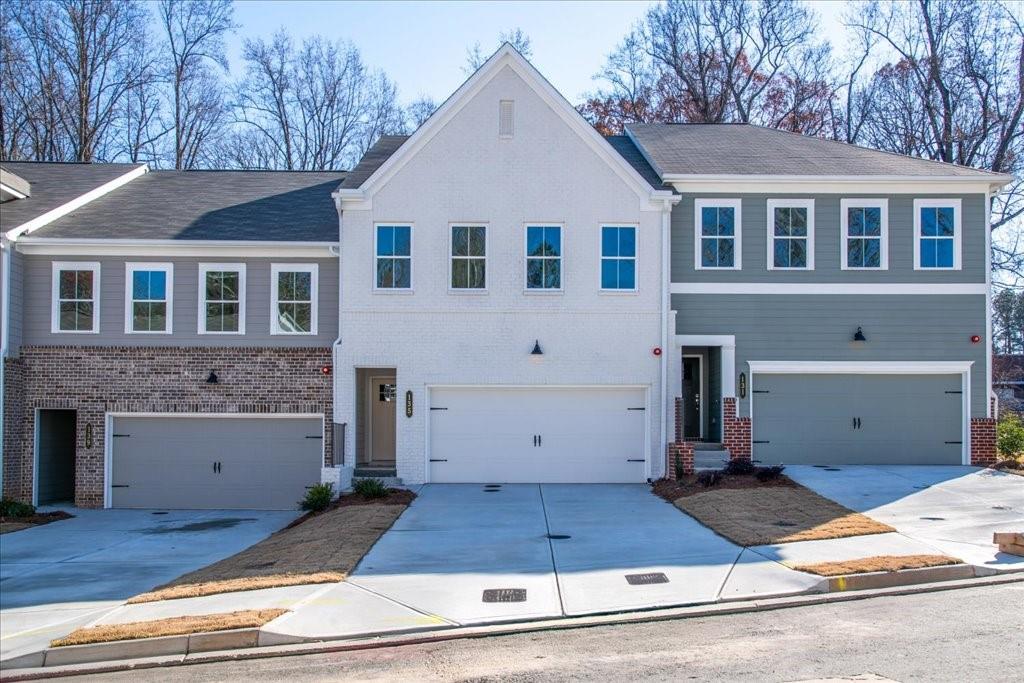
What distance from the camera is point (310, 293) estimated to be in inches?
822

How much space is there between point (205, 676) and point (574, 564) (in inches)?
212

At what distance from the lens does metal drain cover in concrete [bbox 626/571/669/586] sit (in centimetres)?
1130

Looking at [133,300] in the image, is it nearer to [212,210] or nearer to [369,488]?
[212,210]

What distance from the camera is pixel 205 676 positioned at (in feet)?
28.0

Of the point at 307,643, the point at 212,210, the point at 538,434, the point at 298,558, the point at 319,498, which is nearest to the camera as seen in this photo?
the point at 307,643

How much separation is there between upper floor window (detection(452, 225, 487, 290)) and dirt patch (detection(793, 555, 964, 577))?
10.6 metres

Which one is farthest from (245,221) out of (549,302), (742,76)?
(742,76)

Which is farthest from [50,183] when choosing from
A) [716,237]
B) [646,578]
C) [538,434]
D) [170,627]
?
[646,578]

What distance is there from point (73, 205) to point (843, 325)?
18.6 meters

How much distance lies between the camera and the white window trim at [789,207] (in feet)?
68.3

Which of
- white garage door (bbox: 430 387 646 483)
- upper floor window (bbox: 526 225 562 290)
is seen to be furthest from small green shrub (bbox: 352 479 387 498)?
upper floor window (bbox: 526 225 562 290)

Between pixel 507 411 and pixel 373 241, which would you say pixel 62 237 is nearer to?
pixel 373 241

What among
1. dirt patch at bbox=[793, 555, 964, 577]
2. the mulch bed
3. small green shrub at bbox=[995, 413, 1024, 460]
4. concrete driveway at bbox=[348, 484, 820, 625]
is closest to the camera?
concrete driveway at bbox=[348, 484, 820, 625]

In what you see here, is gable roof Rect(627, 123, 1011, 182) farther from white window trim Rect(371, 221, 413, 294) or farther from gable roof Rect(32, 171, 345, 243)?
gable roof Rect(32, 171, 345, 243)
